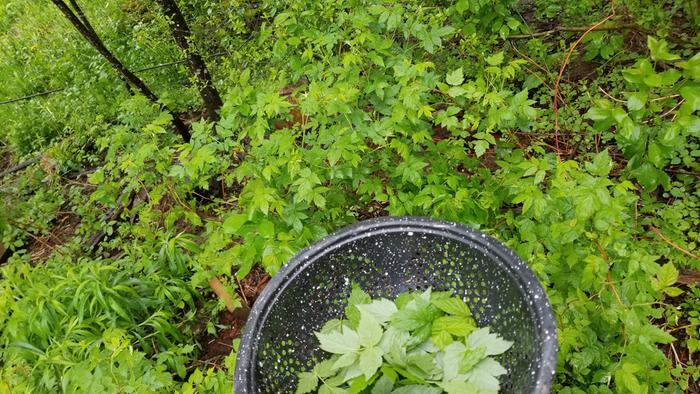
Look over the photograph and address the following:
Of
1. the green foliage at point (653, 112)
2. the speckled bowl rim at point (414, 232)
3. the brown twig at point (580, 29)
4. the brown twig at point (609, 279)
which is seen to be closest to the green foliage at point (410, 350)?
the speckled bowl rim at point (414, 232)

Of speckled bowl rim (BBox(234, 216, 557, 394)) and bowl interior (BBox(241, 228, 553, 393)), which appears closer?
speckled bowl rim (BBox(234, 216, 557, 394))

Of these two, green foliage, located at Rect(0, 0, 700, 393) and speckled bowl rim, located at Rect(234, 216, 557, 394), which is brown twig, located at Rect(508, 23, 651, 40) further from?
speckled bowl rim, located at Rect(234, 216, 557, 394)

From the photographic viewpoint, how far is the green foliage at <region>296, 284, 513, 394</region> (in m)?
1.42

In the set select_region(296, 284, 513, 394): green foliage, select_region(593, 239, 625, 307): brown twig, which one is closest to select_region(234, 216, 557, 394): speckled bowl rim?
select_region(296, 284, 513, 394): green foliage

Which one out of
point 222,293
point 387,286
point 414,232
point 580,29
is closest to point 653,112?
point 414,232

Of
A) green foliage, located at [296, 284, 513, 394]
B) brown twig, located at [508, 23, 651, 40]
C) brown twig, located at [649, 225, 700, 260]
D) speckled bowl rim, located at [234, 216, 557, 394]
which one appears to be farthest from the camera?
brown twig, located at [508, 23, 651, 40]

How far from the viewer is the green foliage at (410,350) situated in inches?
56.1

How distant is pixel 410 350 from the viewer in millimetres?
1624

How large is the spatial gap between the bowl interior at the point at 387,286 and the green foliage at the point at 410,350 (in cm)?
7

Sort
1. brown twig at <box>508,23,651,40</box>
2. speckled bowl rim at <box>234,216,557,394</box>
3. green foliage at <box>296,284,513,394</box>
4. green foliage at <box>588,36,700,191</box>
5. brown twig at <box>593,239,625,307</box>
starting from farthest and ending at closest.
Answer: brown twig at <box>508,23,651,40</box>
brown twig at <box>593,239,625,307</box>
green foliage at <box>588,36,700,191</box>
green foliage at <box>296,284,513,394</box>
speckled bowl rim at <box>234,216,557,394</box>

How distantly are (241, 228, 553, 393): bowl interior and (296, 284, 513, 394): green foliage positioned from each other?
7cm

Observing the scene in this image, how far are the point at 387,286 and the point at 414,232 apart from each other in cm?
29

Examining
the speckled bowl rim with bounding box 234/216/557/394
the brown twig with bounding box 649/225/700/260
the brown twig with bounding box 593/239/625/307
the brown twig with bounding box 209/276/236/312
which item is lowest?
the brown twig with bounding box 649/225/700/260

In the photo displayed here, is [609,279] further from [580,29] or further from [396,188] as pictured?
[580,29]
